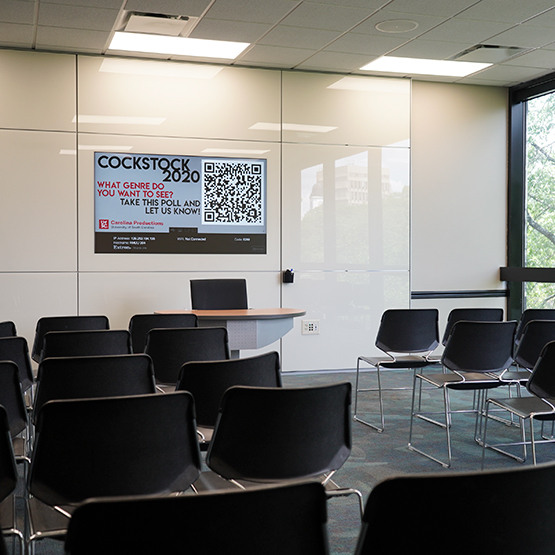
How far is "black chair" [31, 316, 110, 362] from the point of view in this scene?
5.57 metres

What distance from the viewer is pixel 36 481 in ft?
7.98

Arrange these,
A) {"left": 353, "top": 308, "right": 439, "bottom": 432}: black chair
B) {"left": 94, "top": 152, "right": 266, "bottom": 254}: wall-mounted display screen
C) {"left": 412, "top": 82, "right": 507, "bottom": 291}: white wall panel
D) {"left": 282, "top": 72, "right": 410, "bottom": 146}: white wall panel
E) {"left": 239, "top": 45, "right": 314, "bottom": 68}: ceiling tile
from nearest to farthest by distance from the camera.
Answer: {"left": 353, "top": 308, "right": 439, "bottom": 432}: black chair, {"left": 239, "top": 45, "right": 314, "bottom": 68}: ceiling tile, {"left": 94, "top": 152, "right": 266, "bottom": 254}: wall-mounted display screen, {"left": 282, "top": 72, "right": 410, "bottom": 146}: white wall panel, {"left": 412, "top": 82, "right": 507, "bottom": 291}: white wall panel

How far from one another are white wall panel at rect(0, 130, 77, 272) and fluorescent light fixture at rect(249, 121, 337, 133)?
2.06 meters

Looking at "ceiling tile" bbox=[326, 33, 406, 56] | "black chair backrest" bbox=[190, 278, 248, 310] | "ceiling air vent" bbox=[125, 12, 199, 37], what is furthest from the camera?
"ceiling tile" bbox=[326, 33, 406, 56]

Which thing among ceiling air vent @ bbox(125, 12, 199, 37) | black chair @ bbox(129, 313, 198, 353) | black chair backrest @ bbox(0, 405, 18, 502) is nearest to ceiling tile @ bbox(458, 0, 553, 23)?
ceiling air vent @ bbox(125, 12, 199, 37)

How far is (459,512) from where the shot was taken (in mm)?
1614

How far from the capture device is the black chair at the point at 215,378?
3377mm

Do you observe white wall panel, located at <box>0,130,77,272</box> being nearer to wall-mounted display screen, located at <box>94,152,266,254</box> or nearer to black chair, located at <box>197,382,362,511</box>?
wall-mounted display screen, located at <box>94,152,266,254</box>

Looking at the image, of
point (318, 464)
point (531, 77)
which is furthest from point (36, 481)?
point (531, 77)

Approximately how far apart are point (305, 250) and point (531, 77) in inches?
138

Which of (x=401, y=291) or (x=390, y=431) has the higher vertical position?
(x=401, y=291)

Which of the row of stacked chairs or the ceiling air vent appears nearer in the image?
the row of stacked chairs

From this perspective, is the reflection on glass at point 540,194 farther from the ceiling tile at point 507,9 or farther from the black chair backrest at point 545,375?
the black chair backrest at point 545,375

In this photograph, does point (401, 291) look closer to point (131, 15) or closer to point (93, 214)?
point (93, 214)
